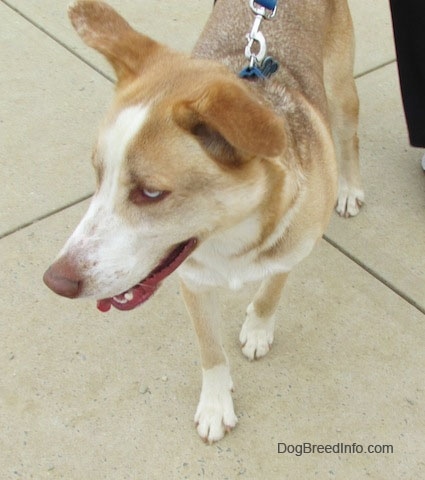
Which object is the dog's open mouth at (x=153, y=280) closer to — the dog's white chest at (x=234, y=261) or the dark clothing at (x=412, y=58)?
the dog's white chest at (x=234, y=261)

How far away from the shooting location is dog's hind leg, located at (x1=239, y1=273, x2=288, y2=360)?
301 cm

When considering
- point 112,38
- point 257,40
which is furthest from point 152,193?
point 257,40

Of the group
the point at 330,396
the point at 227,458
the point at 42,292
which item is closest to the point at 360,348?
the point at 330,396

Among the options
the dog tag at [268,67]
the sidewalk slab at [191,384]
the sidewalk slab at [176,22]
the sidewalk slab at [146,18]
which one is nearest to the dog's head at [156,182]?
the dog tag at [268,67]

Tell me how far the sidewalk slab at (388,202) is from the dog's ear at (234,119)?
1.89 m

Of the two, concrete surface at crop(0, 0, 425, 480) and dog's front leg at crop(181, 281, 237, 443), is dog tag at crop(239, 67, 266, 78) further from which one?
concrete surface at crop(0, 0, 425, 480)

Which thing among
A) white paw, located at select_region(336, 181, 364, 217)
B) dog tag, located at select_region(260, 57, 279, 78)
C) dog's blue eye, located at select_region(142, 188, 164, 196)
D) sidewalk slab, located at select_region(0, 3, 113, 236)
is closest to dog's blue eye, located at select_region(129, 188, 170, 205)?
dog's blue eye, located at select_region(142, 188, 164, 196)

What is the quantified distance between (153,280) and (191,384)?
104 cm

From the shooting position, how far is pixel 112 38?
2312mm

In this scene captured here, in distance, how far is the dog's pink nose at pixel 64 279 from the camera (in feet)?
6.63

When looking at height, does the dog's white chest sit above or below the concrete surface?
above

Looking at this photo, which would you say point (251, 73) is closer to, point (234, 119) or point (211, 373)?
point (234, 119)

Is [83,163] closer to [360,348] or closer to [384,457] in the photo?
[360,348]

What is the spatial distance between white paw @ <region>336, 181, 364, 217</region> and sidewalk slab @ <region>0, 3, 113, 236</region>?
1523 mm
